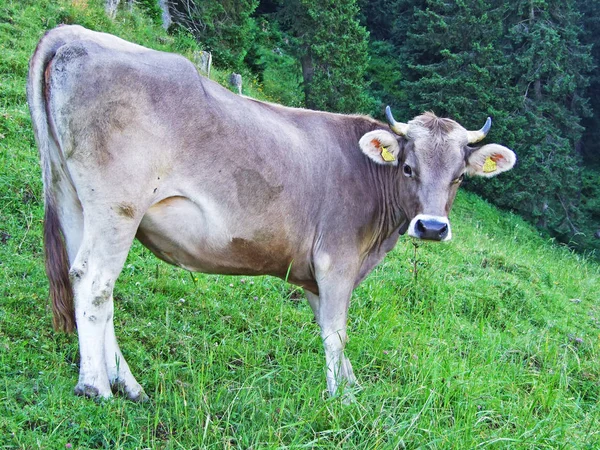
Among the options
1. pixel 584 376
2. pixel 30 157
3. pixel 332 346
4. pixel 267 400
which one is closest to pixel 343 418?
pixel 267 400

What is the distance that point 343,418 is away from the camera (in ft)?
12.8

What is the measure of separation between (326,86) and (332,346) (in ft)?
57.3

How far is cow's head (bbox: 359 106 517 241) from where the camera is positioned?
478 centimetres

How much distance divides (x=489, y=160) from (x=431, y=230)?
3.64 feet

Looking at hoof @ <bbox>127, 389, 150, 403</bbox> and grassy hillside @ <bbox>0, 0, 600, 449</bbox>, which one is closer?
grassy hillside @ <bbox>0, 0, 600, 449</bbox>

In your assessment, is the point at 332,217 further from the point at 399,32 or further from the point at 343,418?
the point at 399,32

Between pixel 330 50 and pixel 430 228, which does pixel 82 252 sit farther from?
pixel 330 50

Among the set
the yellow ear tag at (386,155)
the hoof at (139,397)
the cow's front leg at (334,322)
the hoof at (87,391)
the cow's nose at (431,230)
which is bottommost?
the hoof at (139,397)

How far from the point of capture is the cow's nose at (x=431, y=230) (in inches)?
177

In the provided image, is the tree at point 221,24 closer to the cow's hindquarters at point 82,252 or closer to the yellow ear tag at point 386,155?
the yellow ear tag at point 386,155

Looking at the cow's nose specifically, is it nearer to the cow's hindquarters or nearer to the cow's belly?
the cow's belly

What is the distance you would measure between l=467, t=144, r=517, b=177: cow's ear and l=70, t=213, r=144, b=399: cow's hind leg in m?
2.82

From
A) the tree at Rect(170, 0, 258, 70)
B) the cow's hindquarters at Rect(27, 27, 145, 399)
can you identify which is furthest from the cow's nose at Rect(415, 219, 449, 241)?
the tree at Rect(170, 0, 258, 70)

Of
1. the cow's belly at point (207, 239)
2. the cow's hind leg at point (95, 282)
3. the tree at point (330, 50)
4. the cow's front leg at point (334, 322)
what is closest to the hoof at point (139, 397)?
the cow's hind leg at point (95, 282)
